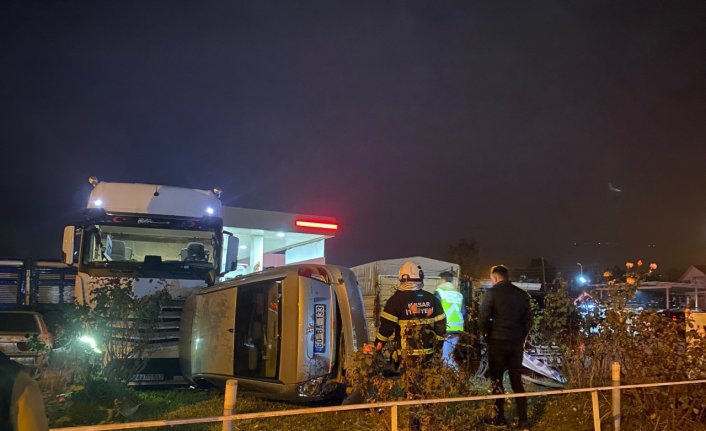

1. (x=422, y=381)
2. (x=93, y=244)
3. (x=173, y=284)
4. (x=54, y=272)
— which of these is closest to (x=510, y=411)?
(x=422, y=381)

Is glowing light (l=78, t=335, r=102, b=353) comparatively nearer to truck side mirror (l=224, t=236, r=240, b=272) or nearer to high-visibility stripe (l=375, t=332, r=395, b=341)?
truck side mirror (l=224, t=236, r=240, b=272)

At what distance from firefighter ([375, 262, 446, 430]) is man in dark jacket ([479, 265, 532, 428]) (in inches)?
29.9

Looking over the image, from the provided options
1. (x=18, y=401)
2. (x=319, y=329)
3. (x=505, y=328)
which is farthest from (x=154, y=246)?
(x=18, y=401)

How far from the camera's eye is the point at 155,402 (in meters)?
7.50

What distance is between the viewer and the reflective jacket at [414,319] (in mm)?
5801

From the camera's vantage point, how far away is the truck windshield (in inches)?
371

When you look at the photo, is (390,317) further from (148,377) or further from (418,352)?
(148,377)

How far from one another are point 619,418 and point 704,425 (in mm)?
1119

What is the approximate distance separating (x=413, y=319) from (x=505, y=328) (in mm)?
1225

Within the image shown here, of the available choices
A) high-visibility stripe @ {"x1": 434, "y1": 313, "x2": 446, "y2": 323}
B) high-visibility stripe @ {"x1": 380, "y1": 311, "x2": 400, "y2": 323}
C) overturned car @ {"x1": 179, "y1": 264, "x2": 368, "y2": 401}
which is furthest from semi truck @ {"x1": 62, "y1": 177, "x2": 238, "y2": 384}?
high-visibility stripe @ {"x1": 434, "y1": 313, "x2": 446, "y2": 323}

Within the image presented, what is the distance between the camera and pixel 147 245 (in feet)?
32.4

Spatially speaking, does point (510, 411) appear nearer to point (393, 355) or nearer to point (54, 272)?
point (393, 355)

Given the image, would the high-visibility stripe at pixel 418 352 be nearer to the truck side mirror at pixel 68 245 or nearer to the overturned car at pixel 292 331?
the overturned car at pixel 292 331

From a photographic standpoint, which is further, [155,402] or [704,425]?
[155,402]
